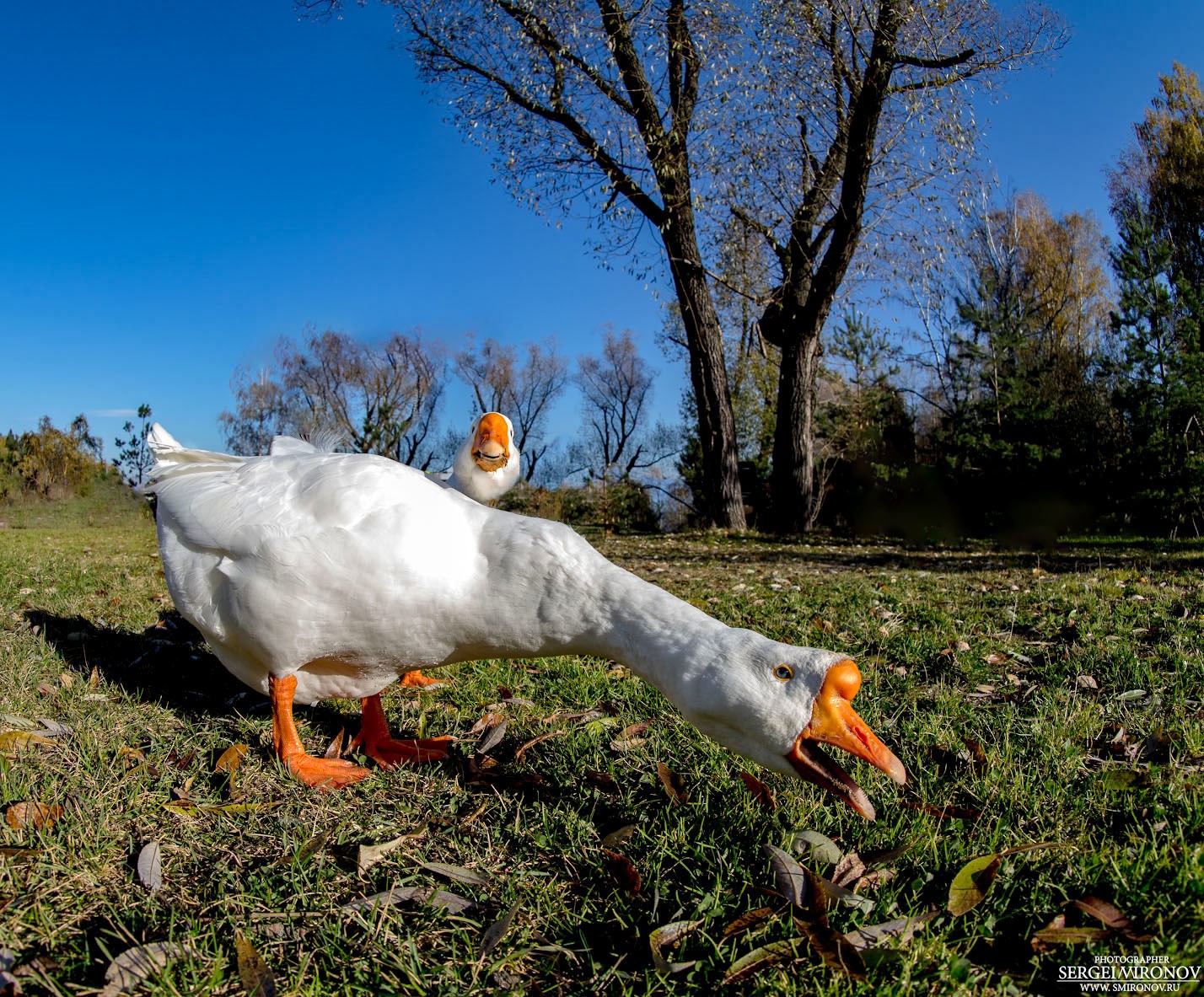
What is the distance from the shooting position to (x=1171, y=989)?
5.22ft

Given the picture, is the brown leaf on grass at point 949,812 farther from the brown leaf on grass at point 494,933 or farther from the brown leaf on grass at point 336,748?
the brown leaf on grass at point 336,748

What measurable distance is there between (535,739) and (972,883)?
1.76 metres

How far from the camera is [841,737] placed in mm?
2139

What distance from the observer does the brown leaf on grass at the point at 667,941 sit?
1717 millimetres

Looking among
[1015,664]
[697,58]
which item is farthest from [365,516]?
[697,58]

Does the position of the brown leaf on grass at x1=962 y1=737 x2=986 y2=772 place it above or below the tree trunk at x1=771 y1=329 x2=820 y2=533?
below

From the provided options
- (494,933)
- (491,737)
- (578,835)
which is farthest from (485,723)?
(494,933)

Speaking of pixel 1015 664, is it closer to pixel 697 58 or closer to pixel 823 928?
pixel 823 928

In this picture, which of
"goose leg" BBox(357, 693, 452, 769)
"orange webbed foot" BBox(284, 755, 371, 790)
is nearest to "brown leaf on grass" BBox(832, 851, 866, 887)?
"goose leg" BBox(357, 693, 452, 769)

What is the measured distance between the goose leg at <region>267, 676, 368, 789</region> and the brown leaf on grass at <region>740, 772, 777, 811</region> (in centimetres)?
147

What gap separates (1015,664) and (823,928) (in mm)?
3015

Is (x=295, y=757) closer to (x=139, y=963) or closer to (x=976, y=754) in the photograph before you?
(x=139, y=963)

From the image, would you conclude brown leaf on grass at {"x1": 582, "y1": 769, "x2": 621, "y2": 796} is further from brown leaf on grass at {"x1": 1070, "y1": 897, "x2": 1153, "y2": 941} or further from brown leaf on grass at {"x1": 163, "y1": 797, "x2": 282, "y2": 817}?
brown leaf on grass at {"x1": 1070, "y1": 897, "x2": 1153, "y2": 941}

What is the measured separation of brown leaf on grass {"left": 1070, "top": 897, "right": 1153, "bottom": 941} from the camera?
1.74m
